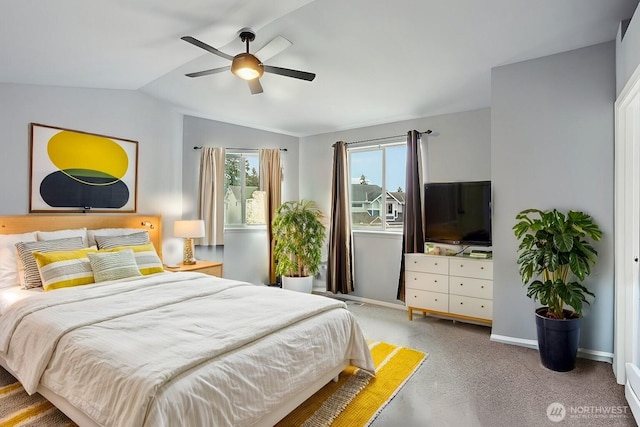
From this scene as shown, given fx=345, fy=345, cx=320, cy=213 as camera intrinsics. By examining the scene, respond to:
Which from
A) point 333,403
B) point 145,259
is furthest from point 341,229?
point 333,403

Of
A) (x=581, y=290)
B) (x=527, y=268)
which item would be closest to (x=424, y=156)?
(x=527, y=268)

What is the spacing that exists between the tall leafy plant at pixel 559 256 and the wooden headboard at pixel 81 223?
3900 mm

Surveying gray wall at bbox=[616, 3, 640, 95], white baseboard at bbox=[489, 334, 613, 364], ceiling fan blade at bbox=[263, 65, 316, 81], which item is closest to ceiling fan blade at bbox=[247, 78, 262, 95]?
ceiling fan blade at bbox=[263, 65, 316, 81]

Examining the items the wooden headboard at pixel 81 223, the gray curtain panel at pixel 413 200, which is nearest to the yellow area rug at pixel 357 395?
the gray curtain panel at pixel 413 200

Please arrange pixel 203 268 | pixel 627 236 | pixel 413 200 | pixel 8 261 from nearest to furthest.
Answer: pixel 627 236, pixel 8 261, pixel 203 268, pixel 413 200

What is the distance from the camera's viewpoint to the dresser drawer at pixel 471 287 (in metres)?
3.55

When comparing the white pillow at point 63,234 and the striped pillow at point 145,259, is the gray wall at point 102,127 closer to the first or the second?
the white pillow at point 63,234

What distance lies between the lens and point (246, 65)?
2.58m

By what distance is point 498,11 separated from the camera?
2.45 metres

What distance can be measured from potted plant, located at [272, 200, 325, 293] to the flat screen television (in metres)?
1.59

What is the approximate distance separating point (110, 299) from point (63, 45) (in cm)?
193

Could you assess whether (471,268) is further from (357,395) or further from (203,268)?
(203,268)

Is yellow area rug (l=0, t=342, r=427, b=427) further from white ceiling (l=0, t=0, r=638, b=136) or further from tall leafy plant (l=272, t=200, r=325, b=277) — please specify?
white ceiling (l=0, t=0, r=638, b=136)

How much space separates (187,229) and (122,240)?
81 centimetres
